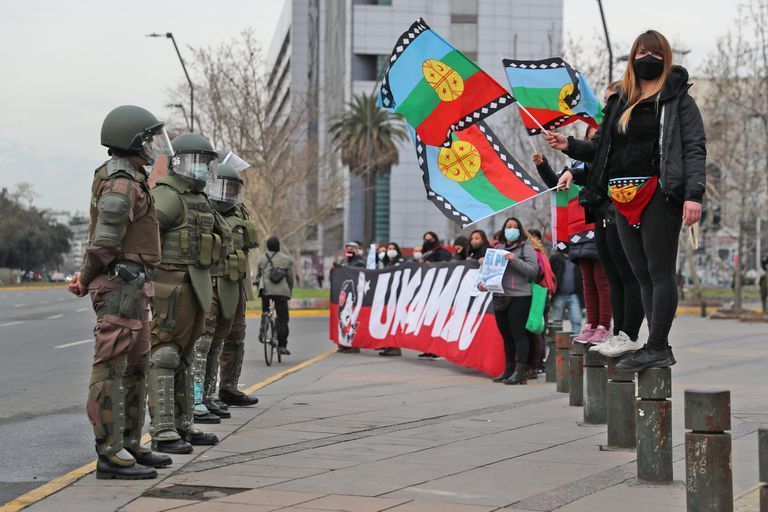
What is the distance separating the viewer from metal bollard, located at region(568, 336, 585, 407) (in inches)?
375

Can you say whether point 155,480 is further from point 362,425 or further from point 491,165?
point 491,165

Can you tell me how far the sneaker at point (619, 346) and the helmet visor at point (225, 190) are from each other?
3868 millimetres

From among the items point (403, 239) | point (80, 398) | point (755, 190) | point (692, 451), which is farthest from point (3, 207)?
point (692, 451)

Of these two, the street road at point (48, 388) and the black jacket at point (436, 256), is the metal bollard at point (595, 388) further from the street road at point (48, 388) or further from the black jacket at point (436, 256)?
the black jacket at point (436, 256)

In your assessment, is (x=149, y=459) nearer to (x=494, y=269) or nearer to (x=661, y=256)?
(x=661, y=256)

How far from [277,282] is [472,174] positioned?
774cm

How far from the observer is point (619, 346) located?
7.20 meters

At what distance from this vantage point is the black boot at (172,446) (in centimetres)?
768

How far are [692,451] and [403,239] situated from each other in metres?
83.0

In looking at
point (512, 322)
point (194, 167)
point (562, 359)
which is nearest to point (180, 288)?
point (194, 167)

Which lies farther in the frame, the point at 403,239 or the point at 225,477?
the point at 403,239

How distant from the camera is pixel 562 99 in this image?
9516 millimetres

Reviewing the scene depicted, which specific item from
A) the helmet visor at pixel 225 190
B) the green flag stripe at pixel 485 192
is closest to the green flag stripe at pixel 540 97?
the green flag stripe at pixel 485 192

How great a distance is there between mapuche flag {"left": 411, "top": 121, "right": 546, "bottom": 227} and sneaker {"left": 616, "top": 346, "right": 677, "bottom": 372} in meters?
3.27
